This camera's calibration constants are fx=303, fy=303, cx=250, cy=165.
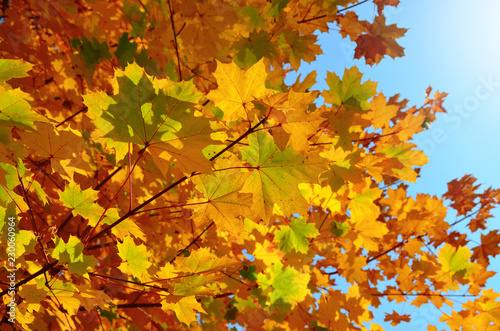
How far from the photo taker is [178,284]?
3.74 feet

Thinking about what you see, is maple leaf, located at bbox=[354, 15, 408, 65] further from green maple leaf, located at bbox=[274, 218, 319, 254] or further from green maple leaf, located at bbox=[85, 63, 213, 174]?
green maple leaf, located at bbox=[85, 63, 213, 174]

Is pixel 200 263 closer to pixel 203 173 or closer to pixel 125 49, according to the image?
pixel 203 173

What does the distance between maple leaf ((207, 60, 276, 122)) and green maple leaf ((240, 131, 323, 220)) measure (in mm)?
126

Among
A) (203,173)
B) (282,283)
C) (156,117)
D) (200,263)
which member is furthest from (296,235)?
(156,117)

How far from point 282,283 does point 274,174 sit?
4.34 feet

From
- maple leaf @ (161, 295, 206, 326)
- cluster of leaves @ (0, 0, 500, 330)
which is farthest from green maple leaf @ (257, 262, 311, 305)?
maple leaf @ (161, 295, 206, 326)

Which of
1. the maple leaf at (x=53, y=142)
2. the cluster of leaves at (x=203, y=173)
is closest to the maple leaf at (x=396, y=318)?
the cluster of leaves at (x=203, y=173)

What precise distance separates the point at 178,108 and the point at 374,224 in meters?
1.77

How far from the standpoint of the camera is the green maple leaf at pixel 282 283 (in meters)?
2.07

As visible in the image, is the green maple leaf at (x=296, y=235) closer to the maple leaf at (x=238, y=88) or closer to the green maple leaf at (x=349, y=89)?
the green maple leaf at (x=349, y=89)

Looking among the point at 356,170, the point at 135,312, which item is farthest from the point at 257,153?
the point at 135,312

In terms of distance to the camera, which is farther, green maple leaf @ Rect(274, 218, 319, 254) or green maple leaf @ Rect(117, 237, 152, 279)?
green maple leaf @ Rect(274, 218, 319, 254)

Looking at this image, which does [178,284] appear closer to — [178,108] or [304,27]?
[178,108]

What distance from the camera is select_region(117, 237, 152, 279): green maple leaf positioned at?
3.99 ft
